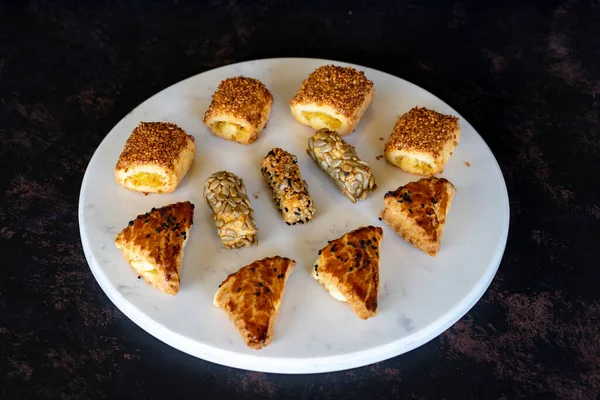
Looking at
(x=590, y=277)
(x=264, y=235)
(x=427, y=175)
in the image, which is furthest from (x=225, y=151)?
(x=590, y=277)

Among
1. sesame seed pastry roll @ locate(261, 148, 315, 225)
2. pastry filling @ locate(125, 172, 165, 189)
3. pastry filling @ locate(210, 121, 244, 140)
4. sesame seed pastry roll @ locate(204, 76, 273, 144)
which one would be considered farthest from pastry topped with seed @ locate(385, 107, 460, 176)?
pastry filling @ locate(125, 172, 165, 189)

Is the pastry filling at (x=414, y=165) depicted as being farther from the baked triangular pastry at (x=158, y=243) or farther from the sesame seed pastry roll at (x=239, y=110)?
the baked triangular pastry at (x=158, y=243)

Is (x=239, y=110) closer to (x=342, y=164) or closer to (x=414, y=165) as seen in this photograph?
(x=342, y=164)

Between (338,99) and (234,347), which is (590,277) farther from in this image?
(234,347)

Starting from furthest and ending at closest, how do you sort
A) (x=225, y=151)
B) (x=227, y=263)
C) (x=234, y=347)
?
(x=225, y=151) → (x=227, y=263) → (x=234, y=347)

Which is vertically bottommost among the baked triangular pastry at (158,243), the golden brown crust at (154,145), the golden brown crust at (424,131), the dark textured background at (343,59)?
the dark textured background at (343,59)

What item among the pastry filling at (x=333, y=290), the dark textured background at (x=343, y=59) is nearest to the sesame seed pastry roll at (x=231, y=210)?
the pastry filling at (x=333, y=290)
